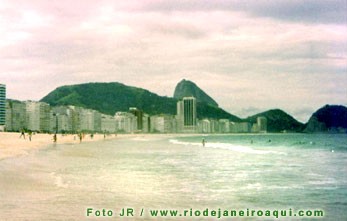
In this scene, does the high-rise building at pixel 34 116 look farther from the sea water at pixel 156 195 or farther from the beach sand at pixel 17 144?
the sea water at pixel 156 195

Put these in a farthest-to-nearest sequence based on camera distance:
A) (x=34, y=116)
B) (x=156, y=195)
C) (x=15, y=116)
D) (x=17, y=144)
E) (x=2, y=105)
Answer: (x=34, y=116)
(x=15, y=116)
(x=2, y=105)
(x=17, y=144)
(x=156, y=195)

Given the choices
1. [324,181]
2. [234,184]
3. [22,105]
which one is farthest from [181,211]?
[22,105]

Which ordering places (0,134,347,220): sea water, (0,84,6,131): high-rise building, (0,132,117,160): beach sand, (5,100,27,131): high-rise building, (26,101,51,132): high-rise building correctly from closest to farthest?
(0,134,347,220): sea water → (0,132,117,160): beach sand → (0,84,6,131): high-rise building → (5,100,27,131): high-rise building → (26,101,51,132): high-rise building

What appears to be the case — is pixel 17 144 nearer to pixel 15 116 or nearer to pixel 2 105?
pixel 2 105

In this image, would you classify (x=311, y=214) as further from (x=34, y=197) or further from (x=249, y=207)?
(x=34, y=197)

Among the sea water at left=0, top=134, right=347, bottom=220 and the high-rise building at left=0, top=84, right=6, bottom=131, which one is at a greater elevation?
the high-rise building at left=0, top=84, right=6, bottom=131

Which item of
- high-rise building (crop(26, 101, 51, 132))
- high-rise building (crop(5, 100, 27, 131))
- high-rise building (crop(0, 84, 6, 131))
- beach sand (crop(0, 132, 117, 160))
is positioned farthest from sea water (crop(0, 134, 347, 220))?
high-rise building (crop(26, 101, 51, 132))

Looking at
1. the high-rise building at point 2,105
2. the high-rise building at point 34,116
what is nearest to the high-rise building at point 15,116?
the high-rise building at point 34,116

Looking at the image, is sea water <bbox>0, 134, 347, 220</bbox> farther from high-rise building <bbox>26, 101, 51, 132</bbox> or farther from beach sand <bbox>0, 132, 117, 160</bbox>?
high-rise building <bbox>26, 101, 51, 132</bbox>

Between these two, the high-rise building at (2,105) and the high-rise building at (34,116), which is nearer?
the high-rise building at (2,105)

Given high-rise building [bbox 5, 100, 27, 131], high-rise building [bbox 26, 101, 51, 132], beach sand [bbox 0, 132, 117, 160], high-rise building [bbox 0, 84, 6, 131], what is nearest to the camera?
beach sand [bbox 0, 132, 117, 160]

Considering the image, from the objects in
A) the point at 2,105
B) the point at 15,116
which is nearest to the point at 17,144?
the point at 2,105

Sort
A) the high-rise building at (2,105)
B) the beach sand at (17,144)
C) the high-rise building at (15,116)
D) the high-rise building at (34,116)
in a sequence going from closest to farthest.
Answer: the beach sand at (17,144), the high-rise building at (2,105), the high-rise building at (15,116), the high-rise building at (34,116)
